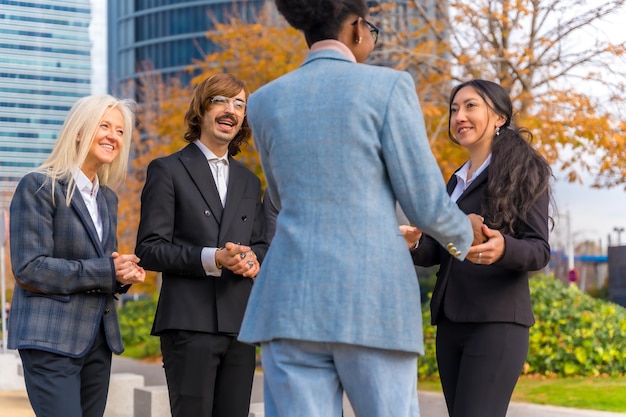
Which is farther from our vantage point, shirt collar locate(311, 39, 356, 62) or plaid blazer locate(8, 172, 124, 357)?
plaid blazer locate(8, 172, 124, 357)

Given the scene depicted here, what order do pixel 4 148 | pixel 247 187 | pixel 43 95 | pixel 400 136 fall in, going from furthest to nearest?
pixel 43 95 < pixel 4 148 < pixel 247 187 < pixel 400 136

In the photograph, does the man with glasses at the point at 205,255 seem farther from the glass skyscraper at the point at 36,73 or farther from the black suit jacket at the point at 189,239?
the glass skyscraper at the point at 36,73

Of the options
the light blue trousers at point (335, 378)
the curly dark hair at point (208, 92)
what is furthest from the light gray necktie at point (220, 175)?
the light blue trousers at point (335, 378)

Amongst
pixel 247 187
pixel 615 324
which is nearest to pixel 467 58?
pixel 615 324

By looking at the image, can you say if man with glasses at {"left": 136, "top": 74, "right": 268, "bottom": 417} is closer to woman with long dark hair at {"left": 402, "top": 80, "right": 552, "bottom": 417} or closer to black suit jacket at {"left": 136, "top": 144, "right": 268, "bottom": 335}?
black suit jacket at {"left": 136, "top": 144, "right": 268, "bottom": 335}

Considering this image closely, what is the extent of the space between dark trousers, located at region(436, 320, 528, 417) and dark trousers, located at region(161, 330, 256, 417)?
3.12ft

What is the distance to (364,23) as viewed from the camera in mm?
2857

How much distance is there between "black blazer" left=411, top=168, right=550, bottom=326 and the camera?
3.75 metres

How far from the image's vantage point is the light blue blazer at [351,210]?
262 centimetres

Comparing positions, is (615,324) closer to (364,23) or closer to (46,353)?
(46,353)

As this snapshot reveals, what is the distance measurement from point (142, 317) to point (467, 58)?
10523 mm

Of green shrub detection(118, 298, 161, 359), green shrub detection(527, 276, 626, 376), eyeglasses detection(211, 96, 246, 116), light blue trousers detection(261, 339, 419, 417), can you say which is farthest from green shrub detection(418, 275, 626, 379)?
light blue trousers detection(261, 339, 419, 417)

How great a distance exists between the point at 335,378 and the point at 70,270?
1.73 m

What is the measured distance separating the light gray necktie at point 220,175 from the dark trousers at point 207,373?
65 cm
